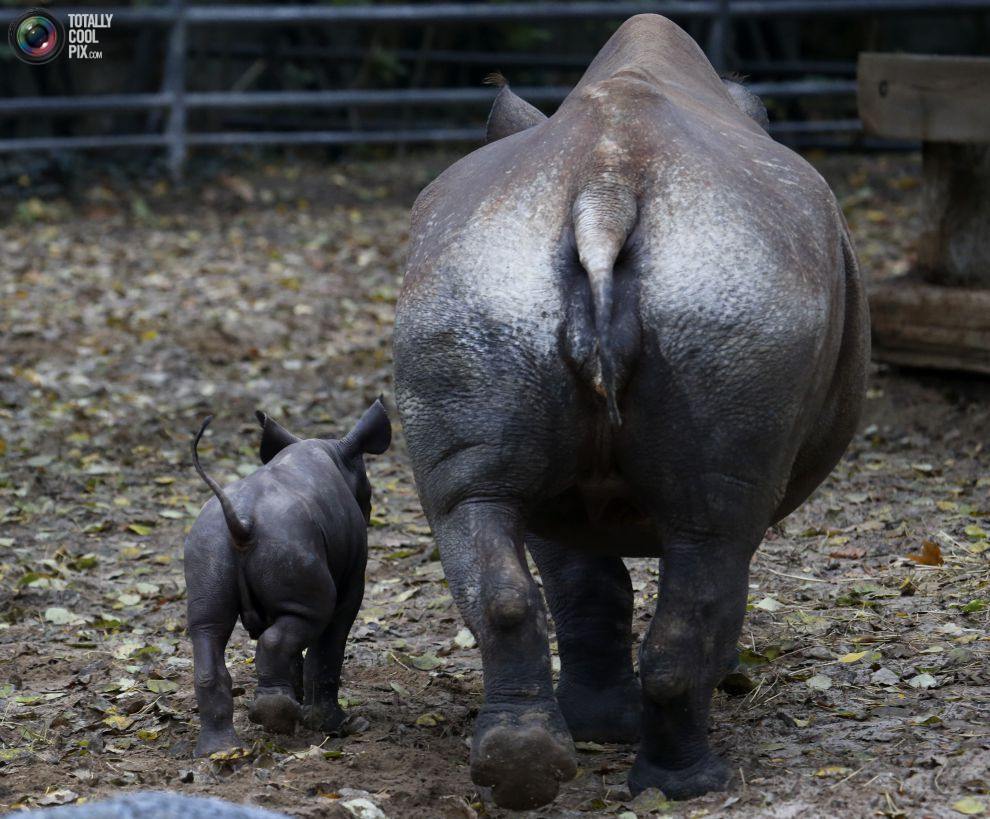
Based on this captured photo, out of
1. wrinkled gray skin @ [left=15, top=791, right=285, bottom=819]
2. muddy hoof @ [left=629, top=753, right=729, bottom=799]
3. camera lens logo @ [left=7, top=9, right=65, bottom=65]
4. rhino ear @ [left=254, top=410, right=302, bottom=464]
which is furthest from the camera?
camera lens logo @ [left=7, top=9, right=65, bottom=65]

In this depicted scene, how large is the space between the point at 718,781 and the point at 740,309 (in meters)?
1.07

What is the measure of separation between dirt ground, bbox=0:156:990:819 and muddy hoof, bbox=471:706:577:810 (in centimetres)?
27

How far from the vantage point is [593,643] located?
156 inches

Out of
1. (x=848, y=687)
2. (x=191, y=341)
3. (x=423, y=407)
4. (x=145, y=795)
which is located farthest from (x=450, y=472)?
(x=191, y=341)

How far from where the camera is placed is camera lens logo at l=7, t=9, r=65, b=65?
11195 mm

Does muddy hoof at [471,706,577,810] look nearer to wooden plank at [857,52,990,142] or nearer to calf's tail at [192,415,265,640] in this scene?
calf's tail at [192,415,265,640]

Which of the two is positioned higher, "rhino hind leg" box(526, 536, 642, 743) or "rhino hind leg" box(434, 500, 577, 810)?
"rhino hind leg" box(434, 500, 577, 810)

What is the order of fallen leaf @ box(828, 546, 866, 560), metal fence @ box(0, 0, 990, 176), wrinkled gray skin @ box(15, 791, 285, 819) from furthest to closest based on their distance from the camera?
metal fence @ box(0, 0, 990, 176) → fallen leaf @ box(828, 546, 866, 560) → wrinkled gray skin @ box(15, 791, 285, 819)

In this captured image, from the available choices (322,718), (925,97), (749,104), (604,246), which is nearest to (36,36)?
(925,97)

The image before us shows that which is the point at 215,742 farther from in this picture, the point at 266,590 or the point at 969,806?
the point at 969,806

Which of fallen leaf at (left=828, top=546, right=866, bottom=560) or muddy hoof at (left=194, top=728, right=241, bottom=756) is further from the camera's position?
fallen leaf at (left=828, top=546, right=866, bottom=560)

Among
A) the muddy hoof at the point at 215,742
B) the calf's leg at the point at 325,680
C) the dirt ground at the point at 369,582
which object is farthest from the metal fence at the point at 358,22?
the muddy hoof at the point at 215,742

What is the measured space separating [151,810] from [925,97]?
19.1 feet

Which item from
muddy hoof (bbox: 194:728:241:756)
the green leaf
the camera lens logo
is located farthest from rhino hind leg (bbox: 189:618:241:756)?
the camera lens logo
